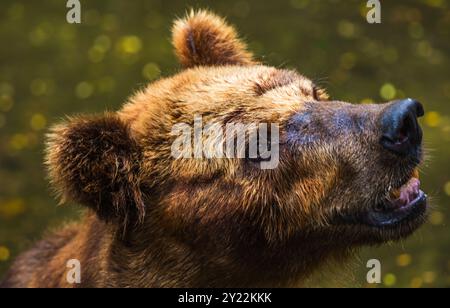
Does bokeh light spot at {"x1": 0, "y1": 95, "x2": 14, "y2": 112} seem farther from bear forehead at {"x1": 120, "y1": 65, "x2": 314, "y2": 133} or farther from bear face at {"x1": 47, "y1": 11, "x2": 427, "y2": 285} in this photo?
bear face at {"x1": 47, "y1": 11, "x2": 427, "y2": 285}

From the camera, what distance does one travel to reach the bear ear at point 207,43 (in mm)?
6078

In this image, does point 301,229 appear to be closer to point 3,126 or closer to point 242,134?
point 242,134

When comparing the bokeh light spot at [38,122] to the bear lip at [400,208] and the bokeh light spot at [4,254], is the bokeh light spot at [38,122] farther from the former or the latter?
the bear lip at [400,208]

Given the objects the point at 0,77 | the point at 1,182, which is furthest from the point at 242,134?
the point at 0,77

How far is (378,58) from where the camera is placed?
39.5 ft

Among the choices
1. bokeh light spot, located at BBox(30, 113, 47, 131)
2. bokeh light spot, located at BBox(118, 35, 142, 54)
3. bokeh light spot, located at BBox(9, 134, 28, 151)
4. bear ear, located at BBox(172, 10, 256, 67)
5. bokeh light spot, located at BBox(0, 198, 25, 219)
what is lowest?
bokeh light spot, located at BBox(0, 198, 25, 219)

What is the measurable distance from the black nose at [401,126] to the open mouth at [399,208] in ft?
0.92

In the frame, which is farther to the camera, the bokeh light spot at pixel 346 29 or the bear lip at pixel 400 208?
the bokeh light spot at pixel 346 29

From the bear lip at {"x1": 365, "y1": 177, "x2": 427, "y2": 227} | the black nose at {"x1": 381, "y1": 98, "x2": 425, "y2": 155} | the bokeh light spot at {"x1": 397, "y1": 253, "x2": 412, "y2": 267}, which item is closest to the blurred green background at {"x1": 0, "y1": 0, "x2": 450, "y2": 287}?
the bokeh light spot at {"x1": 397, "y1": 253, "x2": 412, "y2": 267}

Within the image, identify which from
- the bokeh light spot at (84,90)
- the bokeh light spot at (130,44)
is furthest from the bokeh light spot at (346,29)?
the bokeh light spot at (84,90)

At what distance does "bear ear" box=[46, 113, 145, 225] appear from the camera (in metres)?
4.93

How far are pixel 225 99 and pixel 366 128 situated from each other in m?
0.93

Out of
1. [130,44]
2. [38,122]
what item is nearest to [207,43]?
[38,122]

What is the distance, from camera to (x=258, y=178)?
503 centimetres
